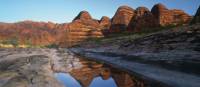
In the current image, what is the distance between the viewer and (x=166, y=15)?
136 m

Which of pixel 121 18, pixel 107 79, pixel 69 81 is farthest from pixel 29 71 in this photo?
pixel 121 18

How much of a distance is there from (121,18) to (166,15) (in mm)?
32630

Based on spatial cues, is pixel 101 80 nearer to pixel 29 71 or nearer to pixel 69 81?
pixel 69 81

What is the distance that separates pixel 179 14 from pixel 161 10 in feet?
75.2

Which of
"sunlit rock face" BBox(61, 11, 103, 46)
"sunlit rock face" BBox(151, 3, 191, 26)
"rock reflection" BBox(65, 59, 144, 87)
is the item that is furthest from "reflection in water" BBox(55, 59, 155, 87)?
"sunlit rock face" BBox(61, 11, 103, 46)

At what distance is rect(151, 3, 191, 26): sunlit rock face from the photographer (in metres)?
129

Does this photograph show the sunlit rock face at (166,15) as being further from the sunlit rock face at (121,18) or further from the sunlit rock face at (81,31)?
the sunlit rock face at (81,31)

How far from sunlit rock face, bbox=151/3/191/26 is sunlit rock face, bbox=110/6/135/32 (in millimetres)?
20090

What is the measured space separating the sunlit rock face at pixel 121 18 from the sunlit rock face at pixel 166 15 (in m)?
20.1

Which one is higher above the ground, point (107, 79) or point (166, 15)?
point (166, 15)

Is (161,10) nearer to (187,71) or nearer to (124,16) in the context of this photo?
(124,16)

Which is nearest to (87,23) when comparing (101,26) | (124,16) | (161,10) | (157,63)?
(101,26)

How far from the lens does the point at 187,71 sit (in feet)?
45.3

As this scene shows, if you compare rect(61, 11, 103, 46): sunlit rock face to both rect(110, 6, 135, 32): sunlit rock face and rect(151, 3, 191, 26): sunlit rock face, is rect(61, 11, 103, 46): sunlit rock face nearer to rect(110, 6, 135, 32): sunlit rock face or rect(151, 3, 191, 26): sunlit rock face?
rect(110, 6, 135, 32): sunlit rock face
